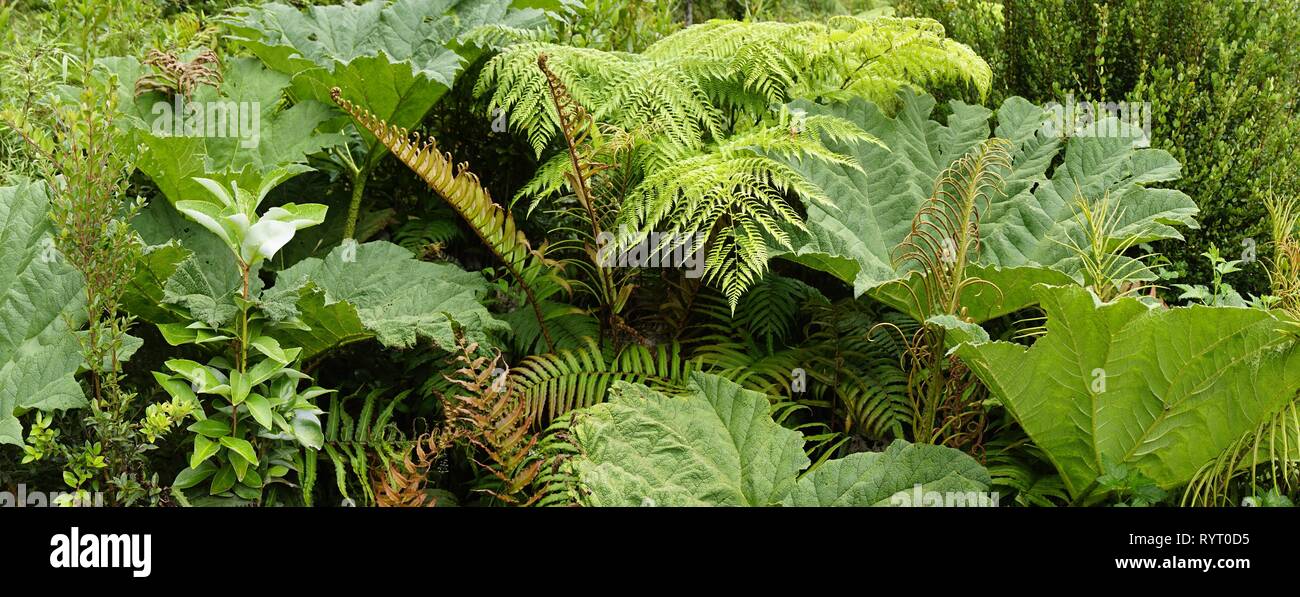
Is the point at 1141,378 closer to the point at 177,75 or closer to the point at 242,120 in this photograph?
the point at 242,120

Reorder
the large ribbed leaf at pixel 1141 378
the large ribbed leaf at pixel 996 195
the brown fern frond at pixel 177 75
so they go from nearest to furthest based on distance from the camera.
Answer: the large ribbed leaf at pixel 1141 378 → the large ribbed leaf at pixel 996 195 → the brown fern frond at pixel 177 75

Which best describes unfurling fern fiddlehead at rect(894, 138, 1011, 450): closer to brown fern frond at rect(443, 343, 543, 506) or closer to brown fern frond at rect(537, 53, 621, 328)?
brown fern frond at rect(537, 53, 621, 328)

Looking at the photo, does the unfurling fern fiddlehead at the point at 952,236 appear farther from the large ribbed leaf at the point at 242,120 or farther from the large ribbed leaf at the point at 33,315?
the large ribbed leaf at the point at 33,315

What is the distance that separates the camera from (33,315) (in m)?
2.66

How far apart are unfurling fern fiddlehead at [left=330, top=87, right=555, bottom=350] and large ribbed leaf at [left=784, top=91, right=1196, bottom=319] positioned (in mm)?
875

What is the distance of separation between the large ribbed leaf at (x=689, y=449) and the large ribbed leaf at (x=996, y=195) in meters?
0.56

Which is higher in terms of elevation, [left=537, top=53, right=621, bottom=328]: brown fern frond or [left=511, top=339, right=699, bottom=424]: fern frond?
[left=537, top=53, right=621, bottom=328]: brown fern frond

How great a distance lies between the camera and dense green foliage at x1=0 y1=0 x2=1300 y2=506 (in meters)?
2.52

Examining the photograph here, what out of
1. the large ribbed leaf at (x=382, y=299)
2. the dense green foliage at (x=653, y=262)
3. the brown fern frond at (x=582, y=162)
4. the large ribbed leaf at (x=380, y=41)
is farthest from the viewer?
the large ribbed leaf at (x=380, y=41)

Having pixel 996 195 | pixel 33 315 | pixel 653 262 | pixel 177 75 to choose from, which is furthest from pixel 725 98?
pixel 33 315

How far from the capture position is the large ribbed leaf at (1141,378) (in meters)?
2.41

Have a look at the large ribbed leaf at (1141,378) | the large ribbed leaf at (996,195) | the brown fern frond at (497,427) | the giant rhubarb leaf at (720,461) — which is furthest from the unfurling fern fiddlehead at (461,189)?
the large ribbed leaf at (1141,378)

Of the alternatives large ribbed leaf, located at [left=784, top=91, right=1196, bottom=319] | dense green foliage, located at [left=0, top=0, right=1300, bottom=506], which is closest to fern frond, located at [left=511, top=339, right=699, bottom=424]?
dense green foliage, located at [left=0, top=0, right=1300, bottom=506]

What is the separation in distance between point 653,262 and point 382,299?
0.91 meters
